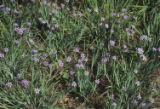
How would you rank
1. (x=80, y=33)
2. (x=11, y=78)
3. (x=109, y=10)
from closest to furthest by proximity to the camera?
(x=11, y=78) < (x=80, y=33) < (x=109, y=10)

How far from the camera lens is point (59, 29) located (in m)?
3.05

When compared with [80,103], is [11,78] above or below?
above

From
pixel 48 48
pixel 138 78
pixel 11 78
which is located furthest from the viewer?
pixel 48 48

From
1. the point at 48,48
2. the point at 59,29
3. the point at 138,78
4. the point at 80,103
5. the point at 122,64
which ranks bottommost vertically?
the point at 80,103

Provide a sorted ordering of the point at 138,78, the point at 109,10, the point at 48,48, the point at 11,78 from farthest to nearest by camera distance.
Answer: the point at 109,10 < the point at 48,48 < the point at 138,78 < the point at 11,78

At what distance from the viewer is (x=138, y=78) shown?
263 centimetres

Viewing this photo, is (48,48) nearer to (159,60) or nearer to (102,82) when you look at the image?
(102,82)

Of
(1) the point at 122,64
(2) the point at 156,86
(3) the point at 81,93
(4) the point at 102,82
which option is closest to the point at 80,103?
(3) the point at 81,93

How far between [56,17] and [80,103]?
54.2 inches

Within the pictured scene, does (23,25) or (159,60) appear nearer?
(159,60)

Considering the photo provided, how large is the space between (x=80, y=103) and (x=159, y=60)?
1123 mm

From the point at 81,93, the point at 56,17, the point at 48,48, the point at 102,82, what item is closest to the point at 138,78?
the point at 102,82

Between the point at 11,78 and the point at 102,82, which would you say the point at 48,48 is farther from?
the point at 102,82

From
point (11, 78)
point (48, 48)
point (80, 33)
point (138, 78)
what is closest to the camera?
point (11, 78)
